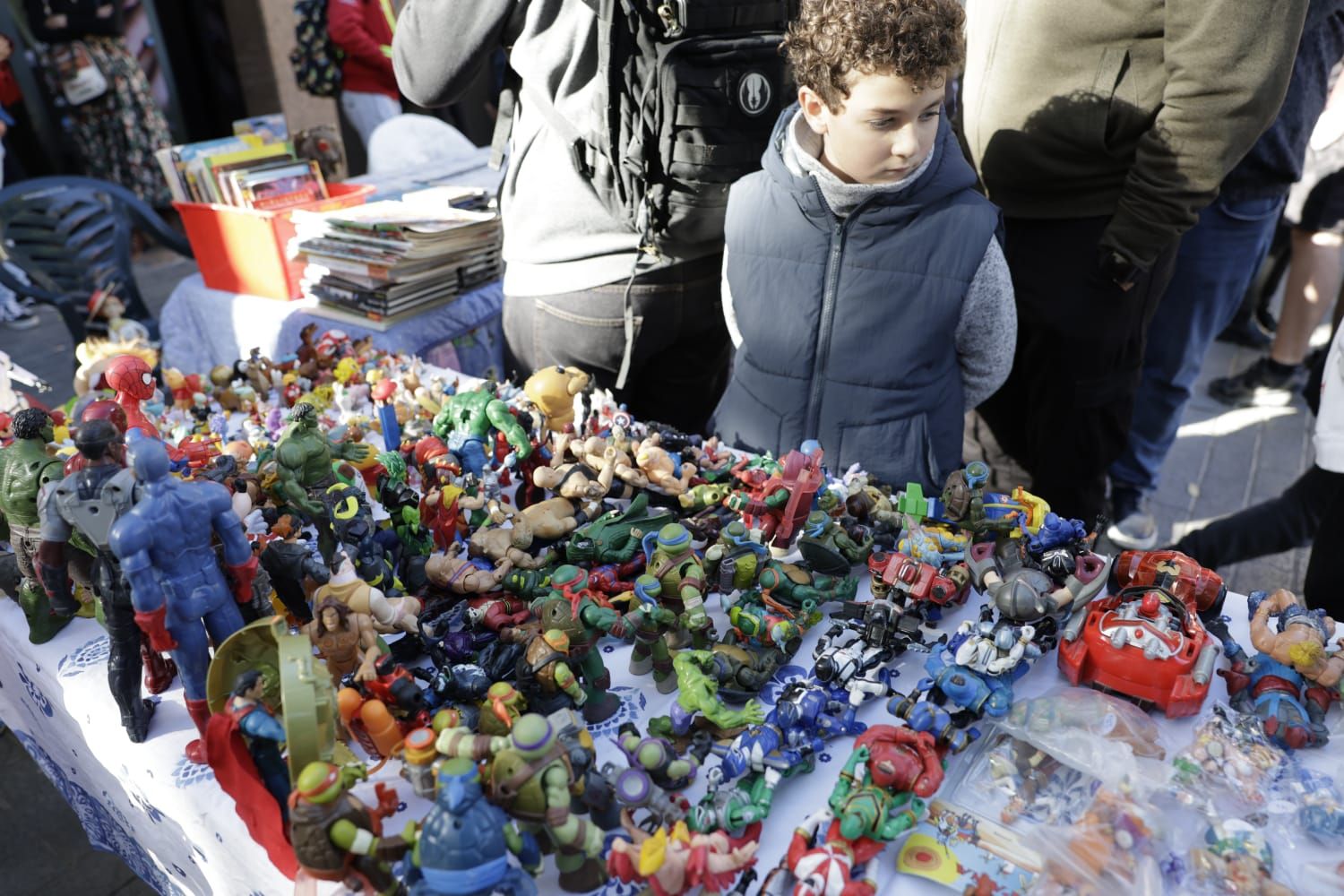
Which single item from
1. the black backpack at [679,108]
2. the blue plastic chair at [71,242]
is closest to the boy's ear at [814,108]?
the black backpack at [679,108]

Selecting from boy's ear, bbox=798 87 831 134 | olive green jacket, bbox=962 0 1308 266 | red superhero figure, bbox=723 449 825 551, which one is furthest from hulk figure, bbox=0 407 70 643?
olive green jacket, bbox=962 0 1308 266

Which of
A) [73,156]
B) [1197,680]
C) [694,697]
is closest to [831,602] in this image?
[694,697]

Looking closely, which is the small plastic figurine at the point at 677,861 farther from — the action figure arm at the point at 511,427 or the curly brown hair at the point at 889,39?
the curly brown hair at the point at 889,39

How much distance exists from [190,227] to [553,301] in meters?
1.67

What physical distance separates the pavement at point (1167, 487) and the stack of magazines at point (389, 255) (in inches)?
58.7

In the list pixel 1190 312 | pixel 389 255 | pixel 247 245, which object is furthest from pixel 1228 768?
pixel 247 245

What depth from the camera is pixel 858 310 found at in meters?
1.88

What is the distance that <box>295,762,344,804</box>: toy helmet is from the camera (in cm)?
104

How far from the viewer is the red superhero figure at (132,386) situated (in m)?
1.67

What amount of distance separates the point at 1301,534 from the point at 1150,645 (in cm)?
134

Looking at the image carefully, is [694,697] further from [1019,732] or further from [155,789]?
[155,789]

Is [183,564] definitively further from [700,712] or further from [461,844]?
[700,712]

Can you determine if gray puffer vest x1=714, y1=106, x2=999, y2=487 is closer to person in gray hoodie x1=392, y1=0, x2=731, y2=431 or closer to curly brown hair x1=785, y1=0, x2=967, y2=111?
curly brown hair x1=785, y1=0, x2=967, y2=111

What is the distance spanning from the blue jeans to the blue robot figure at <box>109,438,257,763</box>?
2.62 m
